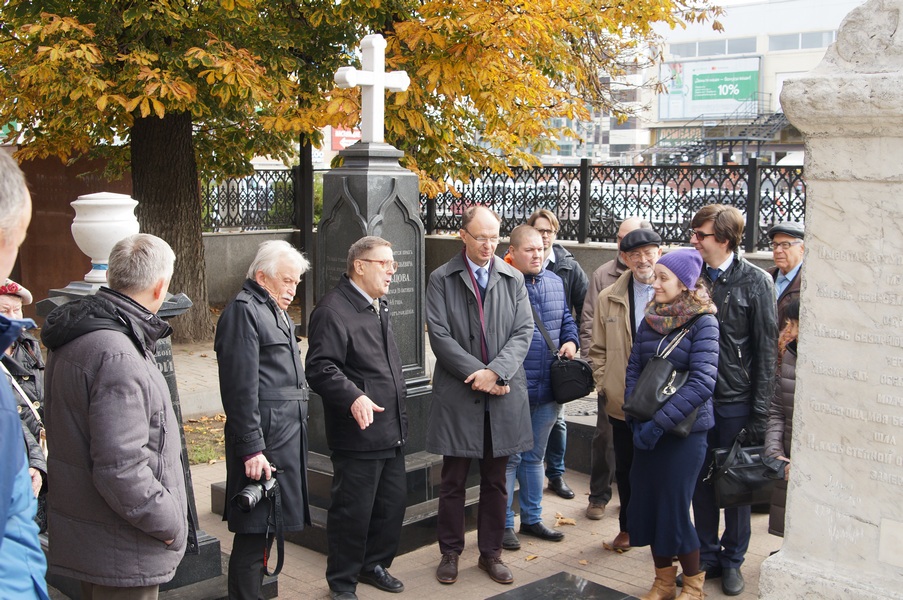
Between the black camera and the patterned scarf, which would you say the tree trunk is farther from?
the patterned scarf

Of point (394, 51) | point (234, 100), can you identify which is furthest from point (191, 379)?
point (394, 51)

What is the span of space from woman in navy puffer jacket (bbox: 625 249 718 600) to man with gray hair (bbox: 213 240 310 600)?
5.55 feet

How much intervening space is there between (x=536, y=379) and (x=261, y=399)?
2.01m

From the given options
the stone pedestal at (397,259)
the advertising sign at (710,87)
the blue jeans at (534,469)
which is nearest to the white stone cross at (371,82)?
the stone pedestal at (397,259)

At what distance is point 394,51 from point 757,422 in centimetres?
639

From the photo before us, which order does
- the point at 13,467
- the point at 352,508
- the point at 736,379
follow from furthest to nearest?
1. the point at 736,379
2. the point at 352,508
3. the point at 13,467

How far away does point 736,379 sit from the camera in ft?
16.9

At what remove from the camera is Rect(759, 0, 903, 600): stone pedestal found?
320 centimetres

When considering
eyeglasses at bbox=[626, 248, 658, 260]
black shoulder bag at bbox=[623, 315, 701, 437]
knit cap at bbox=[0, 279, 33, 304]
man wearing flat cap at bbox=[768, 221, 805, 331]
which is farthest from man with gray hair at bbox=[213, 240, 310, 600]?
man wearing flat cap at bbox=[768, 221, 805, 331]

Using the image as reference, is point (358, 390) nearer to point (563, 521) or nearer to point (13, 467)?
point (563, 521)

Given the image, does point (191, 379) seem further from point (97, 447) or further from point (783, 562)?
point (783, 562)

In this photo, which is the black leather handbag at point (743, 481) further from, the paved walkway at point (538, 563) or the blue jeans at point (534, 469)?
the blue jeans at point (534, 469)

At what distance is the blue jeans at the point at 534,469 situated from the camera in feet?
19.4

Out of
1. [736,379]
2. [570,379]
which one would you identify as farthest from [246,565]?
[736,379]
